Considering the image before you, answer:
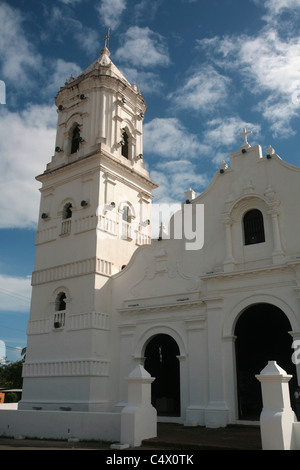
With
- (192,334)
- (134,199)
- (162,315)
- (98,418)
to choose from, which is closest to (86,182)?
(134,199)

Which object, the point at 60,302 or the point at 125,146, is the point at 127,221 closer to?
the point at 125,146

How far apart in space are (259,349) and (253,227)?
22.6 ft

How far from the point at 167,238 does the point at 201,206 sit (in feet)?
6.63

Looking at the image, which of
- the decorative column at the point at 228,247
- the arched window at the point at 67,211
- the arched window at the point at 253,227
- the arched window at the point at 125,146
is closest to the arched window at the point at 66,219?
the arched window at the point at 67,211

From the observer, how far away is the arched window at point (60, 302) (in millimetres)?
20406

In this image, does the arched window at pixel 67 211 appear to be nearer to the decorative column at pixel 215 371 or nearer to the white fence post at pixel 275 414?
the decorative column at pixel 215 371

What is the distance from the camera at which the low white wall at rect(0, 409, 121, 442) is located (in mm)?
12176

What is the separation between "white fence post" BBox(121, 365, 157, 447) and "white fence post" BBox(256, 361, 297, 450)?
3457mm

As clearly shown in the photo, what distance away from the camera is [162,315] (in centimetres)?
1766

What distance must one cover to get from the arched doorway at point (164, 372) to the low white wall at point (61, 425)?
6135mm

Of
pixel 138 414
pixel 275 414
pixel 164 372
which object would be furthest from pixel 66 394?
pixel 275 414

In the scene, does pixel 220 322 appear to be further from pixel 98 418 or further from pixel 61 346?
pixel 61 346

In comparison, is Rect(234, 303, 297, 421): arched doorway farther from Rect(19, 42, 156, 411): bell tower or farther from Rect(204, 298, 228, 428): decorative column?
Rect(19, 42, 156, 411): bell tower

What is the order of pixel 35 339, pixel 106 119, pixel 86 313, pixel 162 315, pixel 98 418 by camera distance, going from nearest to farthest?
1. pixel 98 418
2. pixel 162 315
3. pixel 86 313
4. pixel 35 339
5. pixel 106 119
